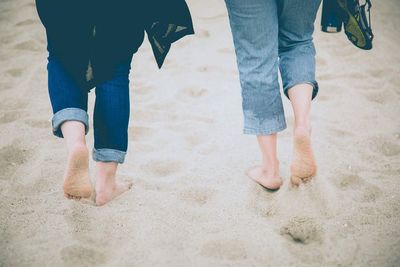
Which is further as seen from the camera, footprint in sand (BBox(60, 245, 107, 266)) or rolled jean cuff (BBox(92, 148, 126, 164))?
rolled jean cuff (BBox(92, 148, 126, 164))

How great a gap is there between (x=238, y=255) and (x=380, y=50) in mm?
2233

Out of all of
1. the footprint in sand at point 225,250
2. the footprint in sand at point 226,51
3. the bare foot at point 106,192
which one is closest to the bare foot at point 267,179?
the footprint in sand at point 225,250

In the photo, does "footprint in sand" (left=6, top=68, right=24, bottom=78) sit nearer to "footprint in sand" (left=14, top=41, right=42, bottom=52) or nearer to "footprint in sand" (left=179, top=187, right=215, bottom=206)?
"footprint in sand" (left=14, top=41, right=42, bottom=52)

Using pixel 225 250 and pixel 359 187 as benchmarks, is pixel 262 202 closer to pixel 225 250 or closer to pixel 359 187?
pixel 225 250

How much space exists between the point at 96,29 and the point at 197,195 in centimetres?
75

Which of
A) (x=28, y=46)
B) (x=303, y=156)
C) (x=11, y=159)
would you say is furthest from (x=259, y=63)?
(x=28, y=46)

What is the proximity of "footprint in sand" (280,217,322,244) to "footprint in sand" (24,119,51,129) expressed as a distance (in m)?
1.38

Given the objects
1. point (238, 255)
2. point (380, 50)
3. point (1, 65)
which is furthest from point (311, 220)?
point (1, 65)

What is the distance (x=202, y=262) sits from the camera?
112 cm

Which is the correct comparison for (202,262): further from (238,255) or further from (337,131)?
(337,131)

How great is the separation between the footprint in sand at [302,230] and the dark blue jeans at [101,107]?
2.16 ft

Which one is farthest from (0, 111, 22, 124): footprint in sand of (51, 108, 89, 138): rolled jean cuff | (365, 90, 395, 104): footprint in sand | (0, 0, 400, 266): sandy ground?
(365, 90, 395, 104): footprint in sand

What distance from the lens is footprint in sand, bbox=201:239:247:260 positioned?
1139 millimetres

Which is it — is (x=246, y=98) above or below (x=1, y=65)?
above
